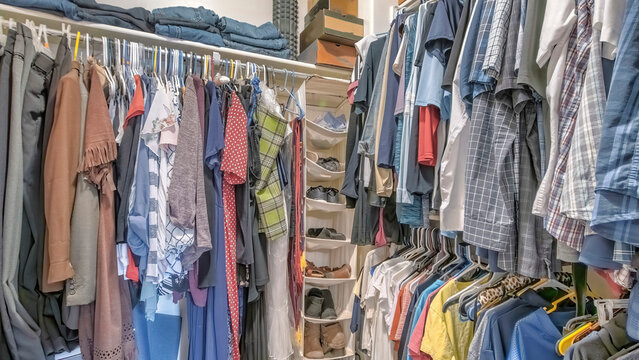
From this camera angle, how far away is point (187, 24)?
1603mm

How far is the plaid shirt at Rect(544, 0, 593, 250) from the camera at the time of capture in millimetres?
621

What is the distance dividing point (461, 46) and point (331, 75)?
1.08 meters

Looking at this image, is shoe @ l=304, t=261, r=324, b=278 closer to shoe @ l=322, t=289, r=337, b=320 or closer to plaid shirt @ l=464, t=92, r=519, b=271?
shoe @ l=322, t=289, r=337, b=320

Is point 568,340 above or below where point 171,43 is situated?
below

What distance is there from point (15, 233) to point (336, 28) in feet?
5.18

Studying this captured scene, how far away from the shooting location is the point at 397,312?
1284 millimetres

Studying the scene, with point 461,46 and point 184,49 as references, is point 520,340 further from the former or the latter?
point 184,49

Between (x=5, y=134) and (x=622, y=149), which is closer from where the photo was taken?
(x=622, y=149)

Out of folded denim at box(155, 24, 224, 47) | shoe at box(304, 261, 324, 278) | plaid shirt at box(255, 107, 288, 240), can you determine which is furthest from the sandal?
folded denim at box(155, 24, 224, 47)

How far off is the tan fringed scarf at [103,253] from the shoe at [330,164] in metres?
1.09

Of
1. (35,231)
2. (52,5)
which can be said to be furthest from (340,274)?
(52,5)

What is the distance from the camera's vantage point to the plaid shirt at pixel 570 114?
621 mm

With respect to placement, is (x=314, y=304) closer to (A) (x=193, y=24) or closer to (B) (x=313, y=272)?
(B) (x=313, y=272)

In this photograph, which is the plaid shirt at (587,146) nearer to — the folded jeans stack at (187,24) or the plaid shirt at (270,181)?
the plaid shirt at (270,181)
